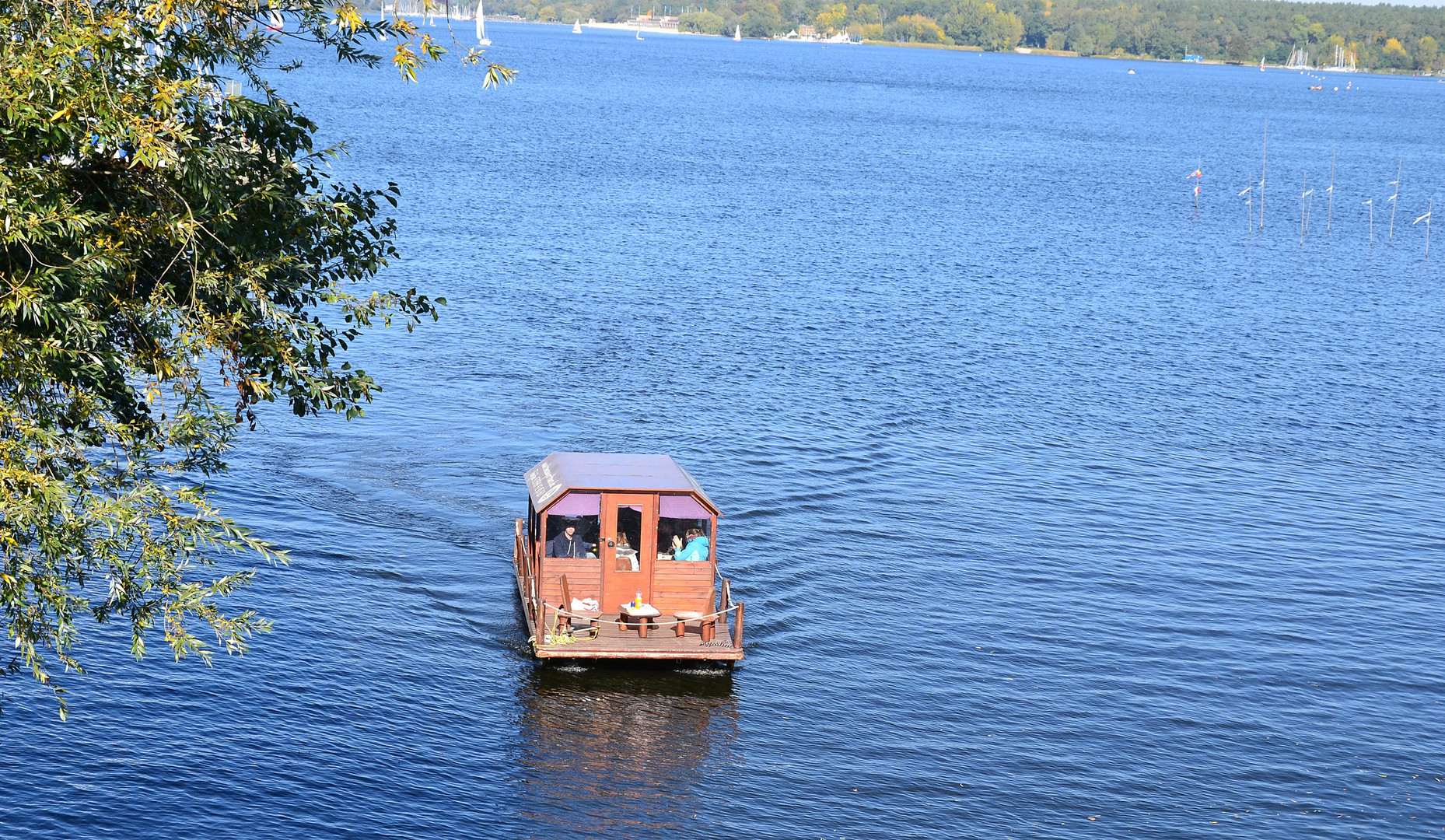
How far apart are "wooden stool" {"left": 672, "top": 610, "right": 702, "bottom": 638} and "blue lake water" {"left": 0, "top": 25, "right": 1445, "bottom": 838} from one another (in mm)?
994

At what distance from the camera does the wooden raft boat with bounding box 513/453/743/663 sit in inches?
1190

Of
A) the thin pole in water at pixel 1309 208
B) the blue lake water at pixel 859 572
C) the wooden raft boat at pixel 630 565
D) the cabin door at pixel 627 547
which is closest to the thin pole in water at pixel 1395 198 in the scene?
the thin pole in water at pixel 1309 208

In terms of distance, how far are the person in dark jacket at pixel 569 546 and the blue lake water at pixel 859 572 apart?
7.94ft

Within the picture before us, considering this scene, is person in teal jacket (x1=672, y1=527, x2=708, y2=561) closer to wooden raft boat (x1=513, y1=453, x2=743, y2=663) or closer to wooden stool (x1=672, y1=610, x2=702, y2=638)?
wooden raft boat (x1=513, y1=453, x2=743, y2=663)

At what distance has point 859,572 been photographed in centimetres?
3700

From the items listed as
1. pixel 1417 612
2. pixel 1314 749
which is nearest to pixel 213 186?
pixel 1314 749

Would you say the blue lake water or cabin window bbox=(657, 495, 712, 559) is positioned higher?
cabin window bbox=(657, 495, 712, 559)

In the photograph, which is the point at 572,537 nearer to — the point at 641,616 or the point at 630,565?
the point at 630,565

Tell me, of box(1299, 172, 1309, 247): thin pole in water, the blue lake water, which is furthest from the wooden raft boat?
box(1299, 172, 1309, 247): thin pole in water

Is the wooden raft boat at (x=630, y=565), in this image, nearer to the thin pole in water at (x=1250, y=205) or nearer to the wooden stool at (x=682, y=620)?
the wooden stool at (x=682, y=620)

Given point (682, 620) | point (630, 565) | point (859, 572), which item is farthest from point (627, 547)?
point (859, 572)

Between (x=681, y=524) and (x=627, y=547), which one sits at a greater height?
(x=681, y=524)

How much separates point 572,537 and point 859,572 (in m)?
9.05

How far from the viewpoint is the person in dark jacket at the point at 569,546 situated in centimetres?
3092
